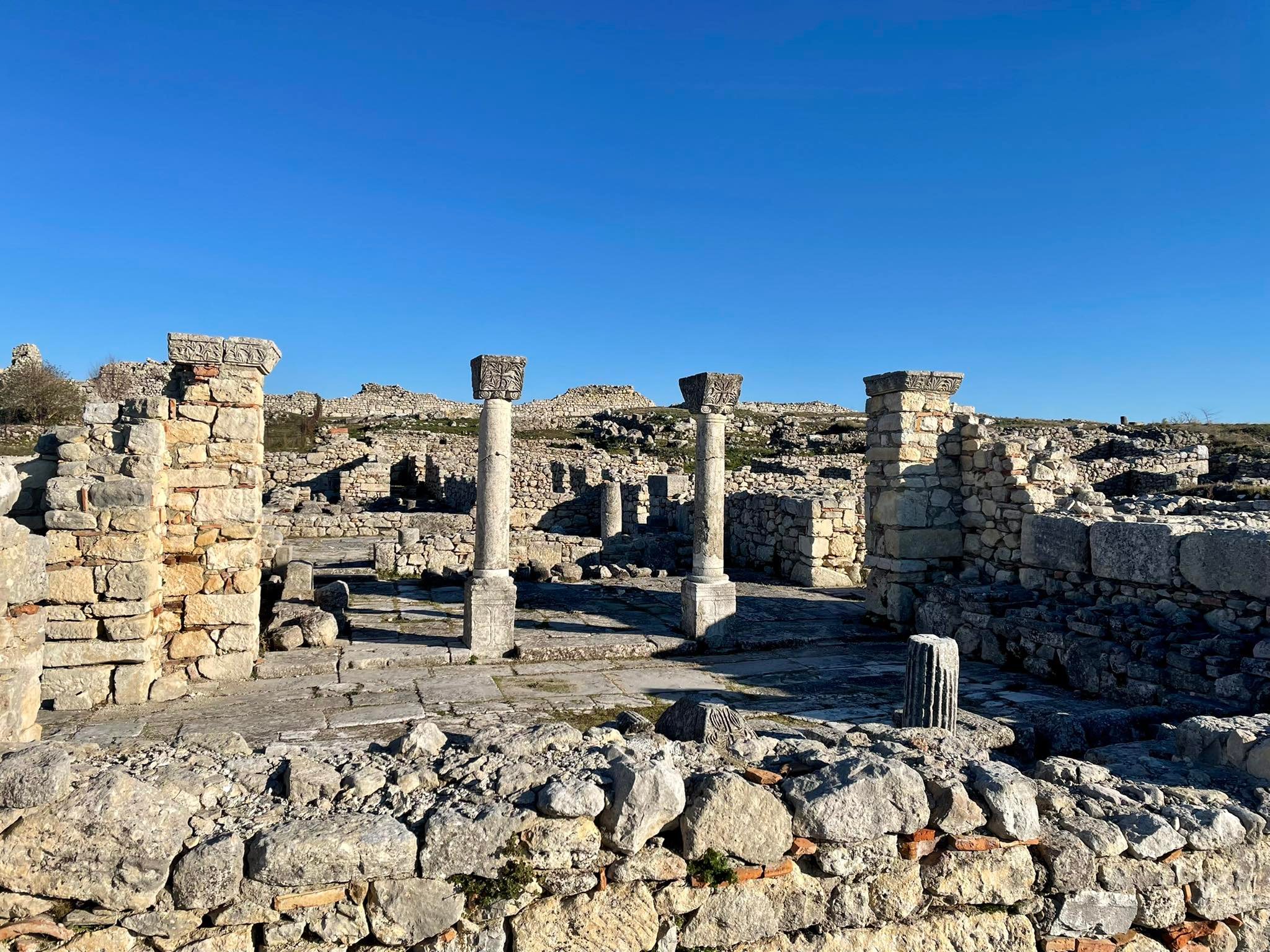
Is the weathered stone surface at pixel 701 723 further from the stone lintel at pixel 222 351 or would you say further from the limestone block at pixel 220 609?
the stone lintel at pixel 222 351

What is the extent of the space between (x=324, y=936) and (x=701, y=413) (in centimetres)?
788

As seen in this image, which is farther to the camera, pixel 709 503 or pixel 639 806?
pixel 709 503

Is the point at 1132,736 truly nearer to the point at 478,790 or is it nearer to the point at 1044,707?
the point at 1044,707

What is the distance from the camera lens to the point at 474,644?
9336 mm

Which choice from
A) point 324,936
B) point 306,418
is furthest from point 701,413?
point 306,418

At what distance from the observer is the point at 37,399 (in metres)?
33.4

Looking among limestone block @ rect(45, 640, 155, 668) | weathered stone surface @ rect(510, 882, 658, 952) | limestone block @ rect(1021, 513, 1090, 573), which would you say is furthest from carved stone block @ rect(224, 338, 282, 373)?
limestone block @ rect(1021, 513, 1090, 573)

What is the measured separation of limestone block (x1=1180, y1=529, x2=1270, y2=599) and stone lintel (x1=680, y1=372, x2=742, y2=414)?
16.5ft

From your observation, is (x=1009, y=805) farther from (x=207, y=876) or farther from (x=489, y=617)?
(x=489, y=617)

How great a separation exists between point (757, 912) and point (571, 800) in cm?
99

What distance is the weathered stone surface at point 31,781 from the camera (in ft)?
10.9

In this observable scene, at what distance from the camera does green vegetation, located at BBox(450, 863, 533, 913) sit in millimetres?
3471

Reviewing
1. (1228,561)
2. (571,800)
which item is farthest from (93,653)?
(1228,561)

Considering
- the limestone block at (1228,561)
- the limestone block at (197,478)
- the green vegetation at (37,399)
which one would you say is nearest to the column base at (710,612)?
the limestone block at (1228,561)
